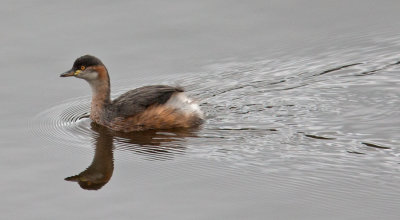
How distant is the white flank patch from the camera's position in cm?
881

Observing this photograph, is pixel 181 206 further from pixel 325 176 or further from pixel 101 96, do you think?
pixel 101 96

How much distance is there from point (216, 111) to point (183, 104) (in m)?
0.40

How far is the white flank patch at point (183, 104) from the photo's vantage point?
8812 millimetres

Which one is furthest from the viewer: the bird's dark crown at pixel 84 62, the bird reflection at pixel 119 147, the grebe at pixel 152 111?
the bird's dark crown at pixel 84 62

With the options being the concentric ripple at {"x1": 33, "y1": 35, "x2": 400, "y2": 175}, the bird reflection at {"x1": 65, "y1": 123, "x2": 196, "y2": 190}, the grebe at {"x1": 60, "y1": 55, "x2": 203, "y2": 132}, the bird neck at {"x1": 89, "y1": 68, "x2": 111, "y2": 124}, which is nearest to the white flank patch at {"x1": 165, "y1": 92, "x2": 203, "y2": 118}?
the grebe at {"x1": 60, "y1": 55, "x2": 203, "y2": 132}

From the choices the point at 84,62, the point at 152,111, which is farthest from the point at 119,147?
the point at 84,62

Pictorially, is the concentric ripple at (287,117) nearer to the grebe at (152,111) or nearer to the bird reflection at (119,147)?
the bird reflection at (119,147)

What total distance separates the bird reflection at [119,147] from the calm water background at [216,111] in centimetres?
3

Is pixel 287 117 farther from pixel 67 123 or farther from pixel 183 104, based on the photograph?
pixel 67 123

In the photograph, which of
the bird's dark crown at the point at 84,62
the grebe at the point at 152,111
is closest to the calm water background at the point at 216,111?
the grebe at the point at 152,111

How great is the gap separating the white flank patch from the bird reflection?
0.26m

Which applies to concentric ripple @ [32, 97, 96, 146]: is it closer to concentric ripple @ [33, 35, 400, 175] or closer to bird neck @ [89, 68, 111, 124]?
concentric ripple @ [33, 35, 400, 175]

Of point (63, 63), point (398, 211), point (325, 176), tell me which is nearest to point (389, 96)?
point (325, 176)

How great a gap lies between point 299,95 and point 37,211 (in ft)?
12.0
